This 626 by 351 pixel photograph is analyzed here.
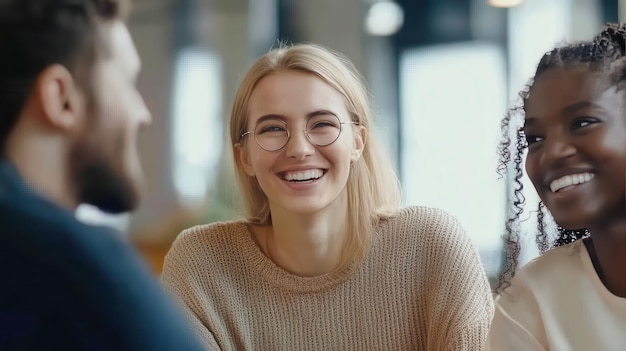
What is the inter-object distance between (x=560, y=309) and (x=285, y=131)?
397 millimetres

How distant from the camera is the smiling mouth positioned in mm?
1049

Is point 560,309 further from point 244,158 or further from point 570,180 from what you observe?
point 244,158

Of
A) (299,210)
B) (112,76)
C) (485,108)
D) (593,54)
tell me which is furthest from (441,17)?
(112,76)

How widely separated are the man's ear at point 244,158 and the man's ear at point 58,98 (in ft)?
1.65

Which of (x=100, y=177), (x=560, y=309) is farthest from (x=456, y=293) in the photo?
(x=100, y=177)

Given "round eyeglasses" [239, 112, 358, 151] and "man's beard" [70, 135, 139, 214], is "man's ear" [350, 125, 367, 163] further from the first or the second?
"man's beard" [70, 135, 139, 214]

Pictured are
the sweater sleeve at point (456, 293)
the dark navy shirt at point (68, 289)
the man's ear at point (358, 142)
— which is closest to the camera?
the dark navy shirt at point (68, 289)

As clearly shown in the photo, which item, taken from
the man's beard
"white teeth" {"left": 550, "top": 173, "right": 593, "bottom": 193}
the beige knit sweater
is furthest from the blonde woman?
the man's beard

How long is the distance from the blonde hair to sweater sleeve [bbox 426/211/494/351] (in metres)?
0.09

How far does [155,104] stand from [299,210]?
217 mm

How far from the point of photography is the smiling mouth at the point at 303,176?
1049 mm

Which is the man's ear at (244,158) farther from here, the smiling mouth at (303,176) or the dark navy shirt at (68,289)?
the dark navy shirt at (68,289)

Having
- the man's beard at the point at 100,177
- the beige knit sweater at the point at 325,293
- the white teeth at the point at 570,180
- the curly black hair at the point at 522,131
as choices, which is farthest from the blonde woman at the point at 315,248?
the man's beard at the point at 100,177

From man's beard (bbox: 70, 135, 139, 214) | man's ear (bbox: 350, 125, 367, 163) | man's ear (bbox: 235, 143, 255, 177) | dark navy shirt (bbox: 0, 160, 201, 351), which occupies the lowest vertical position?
dark navy shirt (bbox: 0, 160, 201, 351)
